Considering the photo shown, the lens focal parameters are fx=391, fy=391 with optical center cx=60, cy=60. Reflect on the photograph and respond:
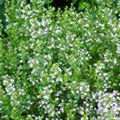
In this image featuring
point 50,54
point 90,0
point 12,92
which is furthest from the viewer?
point 90,0

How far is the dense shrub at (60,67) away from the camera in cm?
294

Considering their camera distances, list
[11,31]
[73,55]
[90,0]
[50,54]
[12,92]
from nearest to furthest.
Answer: [12,92]
[73,55]
[50,54]
[11,31]
[90,0]

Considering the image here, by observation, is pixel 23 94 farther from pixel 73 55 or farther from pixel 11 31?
pixel 11 31

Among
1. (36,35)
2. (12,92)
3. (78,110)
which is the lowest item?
(78,110)

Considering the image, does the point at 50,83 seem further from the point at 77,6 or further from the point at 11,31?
the point at 77,6

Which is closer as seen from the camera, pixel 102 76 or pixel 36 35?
pixel 102 76

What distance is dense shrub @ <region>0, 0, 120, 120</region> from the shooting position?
2.94m

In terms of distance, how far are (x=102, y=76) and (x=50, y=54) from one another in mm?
552

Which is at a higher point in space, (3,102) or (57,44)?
(57,44)

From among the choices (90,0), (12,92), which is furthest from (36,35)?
(90,0)

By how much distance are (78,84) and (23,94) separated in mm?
435

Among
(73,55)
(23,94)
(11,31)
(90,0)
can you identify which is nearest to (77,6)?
(90,0)

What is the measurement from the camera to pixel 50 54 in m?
3.37

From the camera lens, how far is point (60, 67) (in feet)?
11.0
